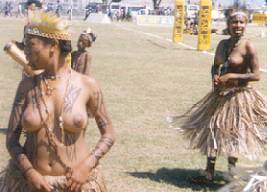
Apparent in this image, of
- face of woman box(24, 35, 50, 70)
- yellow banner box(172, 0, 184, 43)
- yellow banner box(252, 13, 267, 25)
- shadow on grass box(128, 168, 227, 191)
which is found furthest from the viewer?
yellow banner box(252, 13, 267, 25)

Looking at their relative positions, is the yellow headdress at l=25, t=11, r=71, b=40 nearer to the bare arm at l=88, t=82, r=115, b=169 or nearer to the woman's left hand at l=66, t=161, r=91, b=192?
the bare arm at l=88, t=82, r=115, b=169

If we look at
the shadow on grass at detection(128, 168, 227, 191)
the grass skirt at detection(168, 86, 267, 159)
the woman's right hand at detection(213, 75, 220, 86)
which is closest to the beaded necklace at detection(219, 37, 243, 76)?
the woman's right hand at detection(213, 75, 220, 86)

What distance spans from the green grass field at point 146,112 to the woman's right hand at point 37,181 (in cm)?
95

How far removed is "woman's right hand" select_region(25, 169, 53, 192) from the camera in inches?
137

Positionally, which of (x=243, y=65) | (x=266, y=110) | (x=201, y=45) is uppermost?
(x=243, y=65)

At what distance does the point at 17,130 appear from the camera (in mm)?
3604

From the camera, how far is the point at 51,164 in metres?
3.57

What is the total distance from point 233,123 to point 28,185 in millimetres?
3309

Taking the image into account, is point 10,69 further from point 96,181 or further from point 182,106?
point 96,181

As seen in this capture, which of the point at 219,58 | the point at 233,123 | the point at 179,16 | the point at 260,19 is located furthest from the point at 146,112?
the point at 260,19

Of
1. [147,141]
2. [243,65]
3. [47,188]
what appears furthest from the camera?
[147,141]

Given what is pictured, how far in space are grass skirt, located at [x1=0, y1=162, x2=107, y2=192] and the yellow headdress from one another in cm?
71

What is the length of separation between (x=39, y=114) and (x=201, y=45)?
24.1 m

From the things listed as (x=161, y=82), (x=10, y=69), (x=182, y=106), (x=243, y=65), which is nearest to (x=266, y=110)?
(x=243, y=65)
